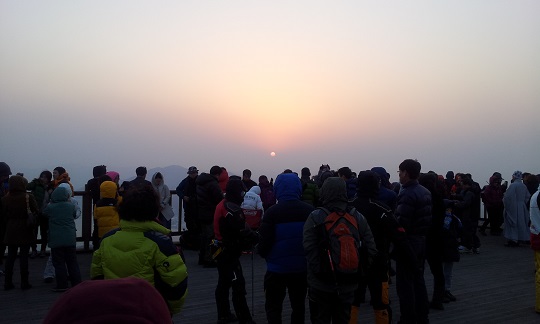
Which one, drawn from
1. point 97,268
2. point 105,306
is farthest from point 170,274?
point 105,306

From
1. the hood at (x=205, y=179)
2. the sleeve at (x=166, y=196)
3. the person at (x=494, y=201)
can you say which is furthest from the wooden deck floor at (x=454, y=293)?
the person at (x=494, y=201)

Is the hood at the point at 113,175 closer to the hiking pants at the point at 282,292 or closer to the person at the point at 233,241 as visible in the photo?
the person at the point at 233,241

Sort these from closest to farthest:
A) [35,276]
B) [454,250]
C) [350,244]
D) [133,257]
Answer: [133,257]
[350,244]
[454,250]
[35,276]

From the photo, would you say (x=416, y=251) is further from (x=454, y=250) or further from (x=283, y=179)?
(x=283, y=179)

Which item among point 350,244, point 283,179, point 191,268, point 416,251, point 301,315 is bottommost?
point 191,268

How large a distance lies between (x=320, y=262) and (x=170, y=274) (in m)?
1.46

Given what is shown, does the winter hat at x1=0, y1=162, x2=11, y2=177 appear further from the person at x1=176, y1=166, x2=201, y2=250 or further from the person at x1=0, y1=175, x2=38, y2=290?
the person at x1=176, y1=166, x2=201, y2=250

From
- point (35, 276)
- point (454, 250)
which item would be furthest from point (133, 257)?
point (35, 276)

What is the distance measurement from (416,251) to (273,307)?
2271 mm

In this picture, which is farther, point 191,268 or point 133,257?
point 191,268

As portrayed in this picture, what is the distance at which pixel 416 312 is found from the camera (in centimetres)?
642

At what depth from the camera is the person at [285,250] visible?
195 inches

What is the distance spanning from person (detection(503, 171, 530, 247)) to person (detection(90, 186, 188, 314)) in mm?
12685

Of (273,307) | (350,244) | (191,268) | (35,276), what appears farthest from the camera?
(191,268)
